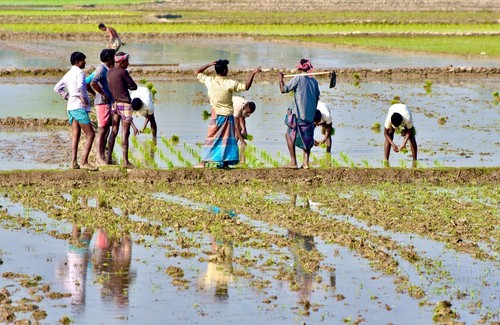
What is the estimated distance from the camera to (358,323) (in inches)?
287

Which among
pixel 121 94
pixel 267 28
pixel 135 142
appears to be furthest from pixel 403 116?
pixel 267 28

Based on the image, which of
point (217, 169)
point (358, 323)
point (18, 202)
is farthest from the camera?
point (217, 169)

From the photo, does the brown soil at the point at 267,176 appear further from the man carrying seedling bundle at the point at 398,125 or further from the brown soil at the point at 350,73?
the brown soil at the point at 350,73

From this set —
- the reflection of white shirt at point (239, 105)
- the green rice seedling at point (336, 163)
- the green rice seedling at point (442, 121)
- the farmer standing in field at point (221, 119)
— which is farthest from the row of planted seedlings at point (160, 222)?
the green rice seedling at point (442, 121)

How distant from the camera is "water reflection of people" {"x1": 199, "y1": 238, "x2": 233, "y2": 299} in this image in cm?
815

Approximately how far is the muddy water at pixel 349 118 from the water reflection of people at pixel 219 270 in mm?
4809

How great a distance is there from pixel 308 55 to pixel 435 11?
93.2 ft

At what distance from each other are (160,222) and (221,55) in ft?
80.5

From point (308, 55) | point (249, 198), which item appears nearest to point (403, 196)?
point (249, 198)

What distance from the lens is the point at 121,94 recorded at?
43.3 feet

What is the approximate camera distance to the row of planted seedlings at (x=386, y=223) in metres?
8.45

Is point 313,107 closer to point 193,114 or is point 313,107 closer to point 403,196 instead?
point 403,196

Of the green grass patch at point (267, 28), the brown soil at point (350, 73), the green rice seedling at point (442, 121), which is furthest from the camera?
the green grass patch at point (267, 28)

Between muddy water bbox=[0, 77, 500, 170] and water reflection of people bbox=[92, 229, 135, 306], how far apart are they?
4.45 m
